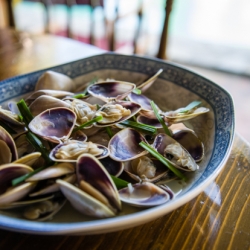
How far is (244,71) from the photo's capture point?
1.94 m

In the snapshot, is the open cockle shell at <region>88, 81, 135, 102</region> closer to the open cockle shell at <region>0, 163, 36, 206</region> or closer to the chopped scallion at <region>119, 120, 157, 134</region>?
the chopped scallion at <region>119, 120, 157, 134</region>

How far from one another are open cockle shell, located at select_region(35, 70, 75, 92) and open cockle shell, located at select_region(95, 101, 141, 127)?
0.15m

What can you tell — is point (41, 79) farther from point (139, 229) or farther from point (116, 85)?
point (139, 229)

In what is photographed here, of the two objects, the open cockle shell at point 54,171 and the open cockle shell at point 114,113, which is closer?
the open cockle shell at point 54,171

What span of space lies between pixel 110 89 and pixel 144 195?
0.80ft

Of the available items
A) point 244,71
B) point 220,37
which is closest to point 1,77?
point 244,71

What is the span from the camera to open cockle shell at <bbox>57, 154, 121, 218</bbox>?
0.32m

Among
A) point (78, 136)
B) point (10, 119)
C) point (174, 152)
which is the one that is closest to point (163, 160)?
point (174, 152)

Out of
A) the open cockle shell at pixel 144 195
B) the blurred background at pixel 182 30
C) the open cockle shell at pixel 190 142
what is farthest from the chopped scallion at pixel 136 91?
the blurred background at pixel 182 30

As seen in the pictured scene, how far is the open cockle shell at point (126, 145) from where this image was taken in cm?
41

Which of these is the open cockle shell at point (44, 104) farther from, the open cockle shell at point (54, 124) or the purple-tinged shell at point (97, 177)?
the purple-tinged shell at point (97, 177)

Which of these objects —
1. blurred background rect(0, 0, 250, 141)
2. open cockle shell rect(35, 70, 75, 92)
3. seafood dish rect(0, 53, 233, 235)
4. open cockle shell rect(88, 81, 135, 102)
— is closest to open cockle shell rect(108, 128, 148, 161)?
seafood dish rect(0, 53, 233, 235)

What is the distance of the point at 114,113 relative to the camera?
0.45 meters

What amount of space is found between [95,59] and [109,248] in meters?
0.43
